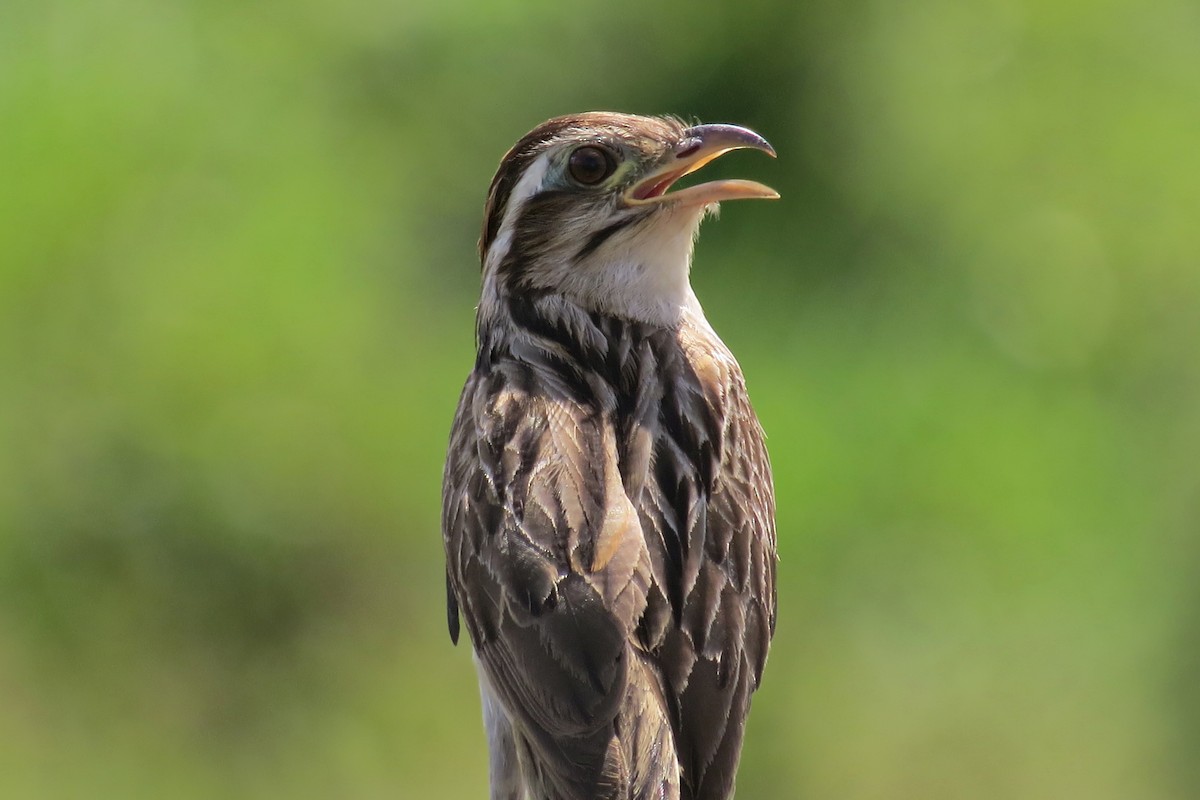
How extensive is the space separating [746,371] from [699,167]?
9290mm

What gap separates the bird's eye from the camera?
588cm

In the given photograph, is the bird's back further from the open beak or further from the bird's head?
the open beak

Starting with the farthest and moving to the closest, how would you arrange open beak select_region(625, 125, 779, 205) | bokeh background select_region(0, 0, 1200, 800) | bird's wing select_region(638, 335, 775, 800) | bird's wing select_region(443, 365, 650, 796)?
1. bokeh background select_region(0, 0, 1200, 800)
2. open beak select_region(625, 125, 779, 205)
3. bird's wing select_region(638, 335, 775, 800)
4. bird's wing select_region(443, 365, 650, 796)

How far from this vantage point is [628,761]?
16.5 ft

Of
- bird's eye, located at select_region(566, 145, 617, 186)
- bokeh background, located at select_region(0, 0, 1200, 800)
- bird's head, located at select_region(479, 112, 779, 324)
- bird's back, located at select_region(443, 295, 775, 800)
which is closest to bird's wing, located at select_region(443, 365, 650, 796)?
bird's back, located at select_region(443, 295, 775, 800)

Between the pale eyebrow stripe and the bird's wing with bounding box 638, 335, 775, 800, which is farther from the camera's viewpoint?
the pale eyebrow stripe

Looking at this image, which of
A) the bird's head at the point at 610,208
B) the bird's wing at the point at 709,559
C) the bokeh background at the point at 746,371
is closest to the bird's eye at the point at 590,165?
the bird's head at the point at 610,208

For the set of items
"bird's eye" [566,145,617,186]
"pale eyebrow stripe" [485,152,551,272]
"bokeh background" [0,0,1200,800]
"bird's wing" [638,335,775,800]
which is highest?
"bird's eye" [566,145,617,186]

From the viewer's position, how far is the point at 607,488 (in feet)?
17.8

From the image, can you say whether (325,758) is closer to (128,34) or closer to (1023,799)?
(1023,799)

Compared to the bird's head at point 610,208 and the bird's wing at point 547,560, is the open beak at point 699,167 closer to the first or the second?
the bird's head at point 610,208

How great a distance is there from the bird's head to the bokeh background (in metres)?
8.11

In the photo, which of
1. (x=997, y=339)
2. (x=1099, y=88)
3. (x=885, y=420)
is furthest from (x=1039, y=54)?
(x=885, y=420)

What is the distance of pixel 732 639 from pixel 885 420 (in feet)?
33.1
